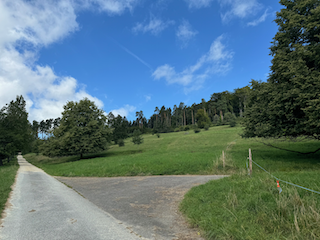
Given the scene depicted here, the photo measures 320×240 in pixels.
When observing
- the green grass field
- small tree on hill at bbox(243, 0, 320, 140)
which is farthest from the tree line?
the green grass field

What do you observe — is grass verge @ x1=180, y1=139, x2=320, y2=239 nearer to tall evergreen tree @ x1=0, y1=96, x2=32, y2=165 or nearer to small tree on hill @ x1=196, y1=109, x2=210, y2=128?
tall evergreen tree @ x1=0, y1=96, x2=32, y2=165

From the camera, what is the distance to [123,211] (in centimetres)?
671

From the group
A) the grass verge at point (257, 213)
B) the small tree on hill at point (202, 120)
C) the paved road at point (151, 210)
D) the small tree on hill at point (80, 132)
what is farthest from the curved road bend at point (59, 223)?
the small tree on hill at point (202, 120)

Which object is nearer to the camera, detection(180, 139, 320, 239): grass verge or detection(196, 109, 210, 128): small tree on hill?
detection(180, 139, 320, 239): grass verge

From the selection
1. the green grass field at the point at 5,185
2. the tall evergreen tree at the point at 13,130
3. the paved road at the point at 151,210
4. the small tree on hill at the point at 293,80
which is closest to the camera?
the paved road at the point at 151,210

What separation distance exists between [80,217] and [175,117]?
117 m

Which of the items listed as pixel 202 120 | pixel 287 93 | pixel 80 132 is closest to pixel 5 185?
pixel 287 93

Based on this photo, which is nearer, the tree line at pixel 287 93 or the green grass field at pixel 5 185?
the green grass field at pixel 5 185

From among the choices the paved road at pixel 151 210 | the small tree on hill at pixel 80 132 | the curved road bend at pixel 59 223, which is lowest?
the paved road at pixel 151 210

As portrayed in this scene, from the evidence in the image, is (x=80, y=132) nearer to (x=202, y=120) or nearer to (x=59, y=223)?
(x=59, y=223)

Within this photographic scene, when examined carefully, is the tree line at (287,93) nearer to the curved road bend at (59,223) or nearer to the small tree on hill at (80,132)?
the small tree on hill at (80,132)

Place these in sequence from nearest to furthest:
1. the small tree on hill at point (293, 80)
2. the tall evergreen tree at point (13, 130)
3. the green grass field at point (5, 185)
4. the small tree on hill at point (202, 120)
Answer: the green grass field at point (5, 185), the small tree on hill at point (293, 80), the tall evergreen tree at point (13, 130), the small tree on hill at point (202, 120)

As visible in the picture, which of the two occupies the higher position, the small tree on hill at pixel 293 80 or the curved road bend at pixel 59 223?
the small tree on hill at pixel 293 80

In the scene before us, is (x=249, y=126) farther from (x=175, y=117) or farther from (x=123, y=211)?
(x=175, y=117)
